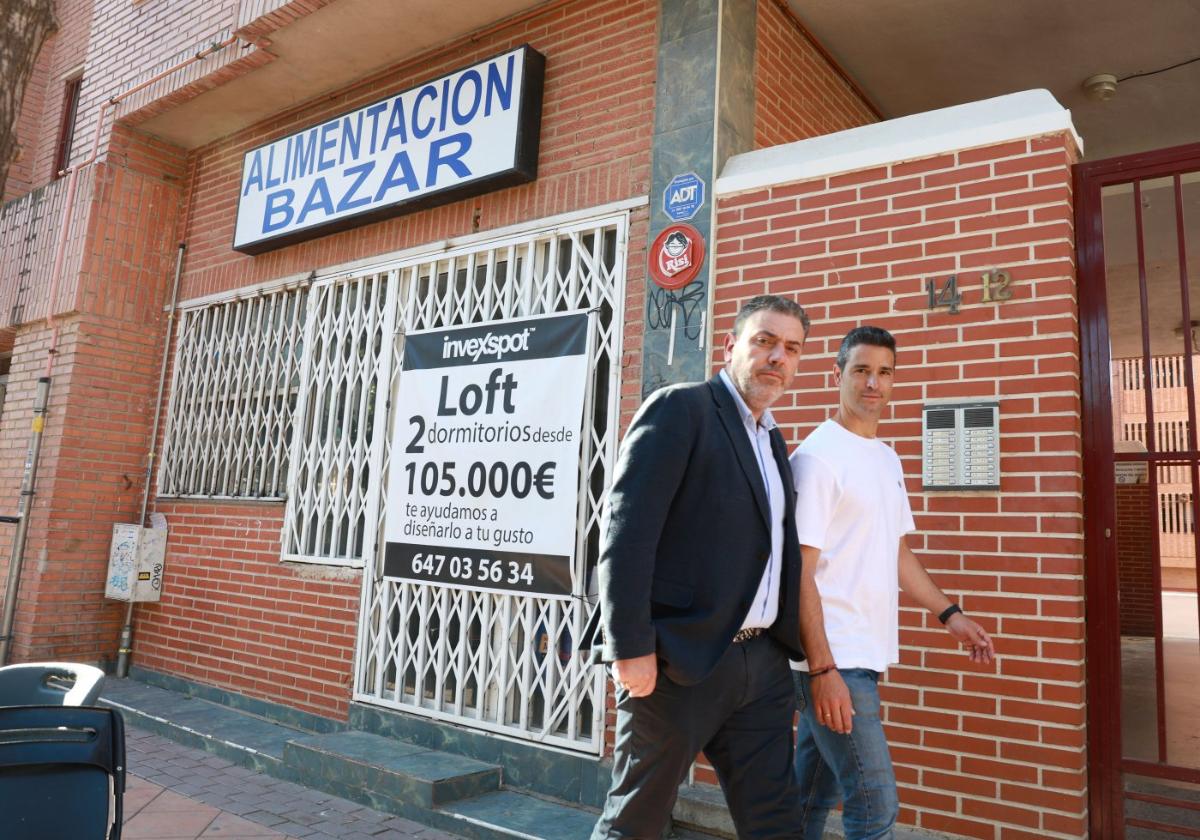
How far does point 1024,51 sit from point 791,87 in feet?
5.36

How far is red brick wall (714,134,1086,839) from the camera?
3227 mm

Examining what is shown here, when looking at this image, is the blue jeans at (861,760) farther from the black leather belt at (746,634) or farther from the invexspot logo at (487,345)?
the invexspot logo at (487,345)

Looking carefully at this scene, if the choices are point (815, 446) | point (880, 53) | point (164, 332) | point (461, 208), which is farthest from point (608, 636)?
point (164, 332)

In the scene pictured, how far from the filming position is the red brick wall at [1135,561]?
35.5ft

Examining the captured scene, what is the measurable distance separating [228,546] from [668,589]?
5348 millimetres

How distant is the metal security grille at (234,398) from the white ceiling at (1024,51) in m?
4.37

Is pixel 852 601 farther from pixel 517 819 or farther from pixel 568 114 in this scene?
pixel 568 114

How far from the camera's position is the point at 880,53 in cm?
555

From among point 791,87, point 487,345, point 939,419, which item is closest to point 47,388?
point 487,345

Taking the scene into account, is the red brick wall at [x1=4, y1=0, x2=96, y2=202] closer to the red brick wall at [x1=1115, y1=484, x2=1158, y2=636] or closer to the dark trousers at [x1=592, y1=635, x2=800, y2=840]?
the dark trousers at [x1=592, y1=635, x2=800, y2=840]

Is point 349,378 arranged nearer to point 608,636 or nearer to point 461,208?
point 461,208

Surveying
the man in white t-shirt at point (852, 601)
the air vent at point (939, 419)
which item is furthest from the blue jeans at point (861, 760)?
the air vent at point (939, 419)

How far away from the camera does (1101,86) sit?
18.6 feet

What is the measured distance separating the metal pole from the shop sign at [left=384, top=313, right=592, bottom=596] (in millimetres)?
3856
